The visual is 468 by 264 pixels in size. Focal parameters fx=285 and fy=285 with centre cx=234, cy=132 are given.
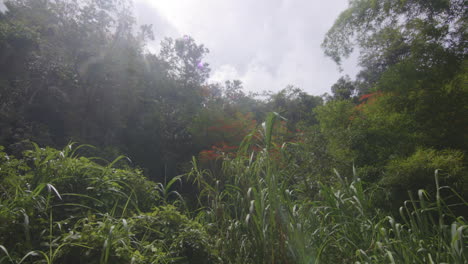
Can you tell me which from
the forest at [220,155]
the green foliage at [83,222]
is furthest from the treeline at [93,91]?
the green foliage at [83,222]

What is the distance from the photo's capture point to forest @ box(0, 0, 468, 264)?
138 centimetres

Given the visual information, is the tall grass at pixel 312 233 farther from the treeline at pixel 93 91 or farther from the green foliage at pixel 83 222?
the treeline at pixel 93 91

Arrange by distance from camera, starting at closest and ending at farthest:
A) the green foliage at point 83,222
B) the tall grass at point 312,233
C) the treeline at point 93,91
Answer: the green foliage at point 83,222 < the tall grass at point 312,233 < the treeline at point 93,91

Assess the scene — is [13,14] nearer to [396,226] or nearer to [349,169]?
[349,169]

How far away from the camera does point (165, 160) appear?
7.94 metres

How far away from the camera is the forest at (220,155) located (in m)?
1.38

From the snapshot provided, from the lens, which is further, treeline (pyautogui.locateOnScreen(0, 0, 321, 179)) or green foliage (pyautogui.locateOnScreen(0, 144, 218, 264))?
treeline (pyautogui.locateOnScreen(0, 0, 321, 179))

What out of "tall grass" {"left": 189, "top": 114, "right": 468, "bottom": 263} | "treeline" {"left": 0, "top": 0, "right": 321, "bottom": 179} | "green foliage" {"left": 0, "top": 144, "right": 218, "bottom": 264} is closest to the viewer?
"green foliage" {"left": 0, "top": 144, "right": 218, "bottom": 264}

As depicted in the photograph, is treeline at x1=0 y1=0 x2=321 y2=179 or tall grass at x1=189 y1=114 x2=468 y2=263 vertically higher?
treeline at x1=0 y1=0 x2=321 y2=179

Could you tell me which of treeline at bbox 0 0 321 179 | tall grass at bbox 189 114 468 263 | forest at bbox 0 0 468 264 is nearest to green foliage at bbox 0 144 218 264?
forest at bbox 0 0 468 264

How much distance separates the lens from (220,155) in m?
2.34

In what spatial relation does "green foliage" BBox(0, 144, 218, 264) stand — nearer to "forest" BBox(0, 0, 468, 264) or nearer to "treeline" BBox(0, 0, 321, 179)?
"forest" BBox(0, 0, 468, 264)

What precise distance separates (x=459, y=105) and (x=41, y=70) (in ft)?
26.7

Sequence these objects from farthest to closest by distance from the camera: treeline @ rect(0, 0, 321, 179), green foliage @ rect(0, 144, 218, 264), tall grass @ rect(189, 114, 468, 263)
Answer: treeline @ rect(0, 0, 321, 179)
tall grass @ rect(189, 114, 468, 263)
green foliage @ rect(0, 144, 218, 264)
